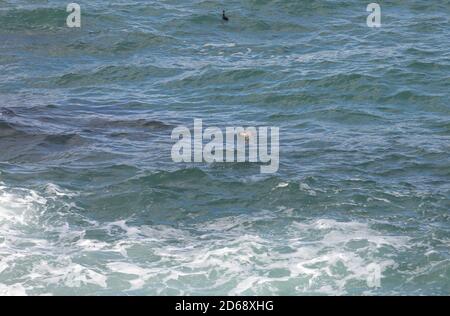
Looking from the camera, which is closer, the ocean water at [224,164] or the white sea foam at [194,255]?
the white sea foam at [194,255]

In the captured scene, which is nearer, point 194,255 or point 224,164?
point 194,255

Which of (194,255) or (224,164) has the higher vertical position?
(224,164)

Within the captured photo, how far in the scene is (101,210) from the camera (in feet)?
63.9

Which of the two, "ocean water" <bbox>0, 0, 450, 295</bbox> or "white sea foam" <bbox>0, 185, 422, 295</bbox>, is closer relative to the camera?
"white sea foam" <bbox>0, 185, 422, 295</bbox>

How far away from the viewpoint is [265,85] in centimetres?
2728

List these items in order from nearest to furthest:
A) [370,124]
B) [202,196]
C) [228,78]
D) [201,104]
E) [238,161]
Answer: [202,196] < [238,161] < [370,124] < [201,104] < [228,78]

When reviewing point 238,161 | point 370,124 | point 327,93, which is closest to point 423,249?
point 238,161

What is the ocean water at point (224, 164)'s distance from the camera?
1709 cm

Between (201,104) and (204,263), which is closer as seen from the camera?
(204,263)

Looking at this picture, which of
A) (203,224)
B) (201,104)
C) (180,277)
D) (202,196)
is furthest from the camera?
(201,104)

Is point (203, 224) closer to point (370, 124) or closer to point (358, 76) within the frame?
point (370, 124)

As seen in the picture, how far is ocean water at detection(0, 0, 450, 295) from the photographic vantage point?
56.1 feet

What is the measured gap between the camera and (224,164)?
70.8 feet

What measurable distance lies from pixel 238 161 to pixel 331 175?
7.21 feet
